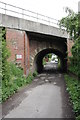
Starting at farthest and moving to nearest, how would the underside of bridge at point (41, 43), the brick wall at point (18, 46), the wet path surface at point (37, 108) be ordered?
the underside of bridge at point (41, 43)
the brick wall at point (18, 46)
the wet path surface at point (37, 108)

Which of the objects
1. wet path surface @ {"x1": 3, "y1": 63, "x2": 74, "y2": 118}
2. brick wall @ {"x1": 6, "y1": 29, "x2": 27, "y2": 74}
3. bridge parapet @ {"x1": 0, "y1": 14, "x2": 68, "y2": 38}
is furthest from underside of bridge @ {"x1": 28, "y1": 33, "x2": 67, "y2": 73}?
wet path surface @ {"x1": 3, "y1": 63, "x2": 74, "y2": 118}

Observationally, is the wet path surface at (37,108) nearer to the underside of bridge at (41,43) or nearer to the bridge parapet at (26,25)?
the bridge parapet at (26,25)

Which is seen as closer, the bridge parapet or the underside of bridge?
the bridge parapet

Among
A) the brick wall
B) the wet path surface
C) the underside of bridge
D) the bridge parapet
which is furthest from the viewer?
the underside of bridge

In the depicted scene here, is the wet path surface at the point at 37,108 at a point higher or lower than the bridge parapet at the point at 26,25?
lower

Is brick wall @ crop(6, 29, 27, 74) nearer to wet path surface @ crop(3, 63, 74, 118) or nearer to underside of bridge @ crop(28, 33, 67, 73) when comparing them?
underside of bridge @ crop(28, 33, 67, 73)

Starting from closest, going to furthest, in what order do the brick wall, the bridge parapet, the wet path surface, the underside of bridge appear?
1. the wet path surface
2. the bridge parapet
3. the brick wall
4. the underside of bridge

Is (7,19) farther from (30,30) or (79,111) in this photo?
(79,111)

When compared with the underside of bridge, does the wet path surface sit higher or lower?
lower

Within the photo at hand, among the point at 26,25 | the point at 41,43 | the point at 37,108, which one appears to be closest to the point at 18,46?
the point at 26,25

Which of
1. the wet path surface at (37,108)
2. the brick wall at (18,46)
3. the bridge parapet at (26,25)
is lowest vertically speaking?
the wet path surface at (37,108)

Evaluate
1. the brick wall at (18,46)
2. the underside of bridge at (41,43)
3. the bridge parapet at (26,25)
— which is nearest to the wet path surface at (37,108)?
the brick wall at (18,46)

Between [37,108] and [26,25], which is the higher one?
[26,25]

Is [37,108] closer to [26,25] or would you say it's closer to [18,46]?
[18,46]
